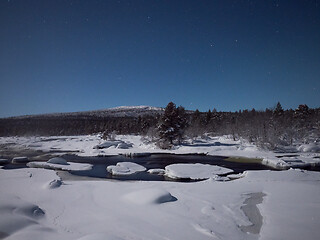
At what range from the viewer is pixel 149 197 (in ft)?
28.8

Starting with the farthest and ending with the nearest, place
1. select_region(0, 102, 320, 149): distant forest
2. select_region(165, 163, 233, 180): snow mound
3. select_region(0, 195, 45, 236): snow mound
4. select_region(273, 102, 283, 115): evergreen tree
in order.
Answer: select_region(273, 102, 283, 115): evergreen tree, select_region(0, 102, 320, 149): distant forest, select_region(165, 163, 233, 180): snow mound, select_region(0, 195, 45, 236): snow mound

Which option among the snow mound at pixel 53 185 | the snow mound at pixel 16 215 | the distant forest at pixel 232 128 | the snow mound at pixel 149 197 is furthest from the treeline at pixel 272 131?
the snow mound at pixel 16 215

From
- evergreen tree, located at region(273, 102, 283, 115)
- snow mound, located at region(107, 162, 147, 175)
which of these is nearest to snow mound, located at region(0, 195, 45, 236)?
snow mound, located at region(107, 162, 147, 175)

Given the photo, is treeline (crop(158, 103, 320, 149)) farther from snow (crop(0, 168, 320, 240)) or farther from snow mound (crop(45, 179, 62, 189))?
snow mound (crop(45, 179, 62, 189))

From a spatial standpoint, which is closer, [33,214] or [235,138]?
[33,214]

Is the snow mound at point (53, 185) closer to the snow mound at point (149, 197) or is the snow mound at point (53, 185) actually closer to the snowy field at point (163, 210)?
the snowy field at point (163, 210)

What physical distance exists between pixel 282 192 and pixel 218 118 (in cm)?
5918

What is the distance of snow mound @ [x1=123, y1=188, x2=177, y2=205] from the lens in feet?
28.0

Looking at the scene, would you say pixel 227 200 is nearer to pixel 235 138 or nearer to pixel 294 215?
pixel 294 215

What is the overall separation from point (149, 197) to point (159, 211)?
1265 mm

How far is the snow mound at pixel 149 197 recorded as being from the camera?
852 cm

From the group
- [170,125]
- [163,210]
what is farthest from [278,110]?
[163,210]

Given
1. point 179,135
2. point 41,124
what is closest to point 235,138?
point 179,135

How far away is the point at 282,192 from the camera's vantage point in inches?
404
